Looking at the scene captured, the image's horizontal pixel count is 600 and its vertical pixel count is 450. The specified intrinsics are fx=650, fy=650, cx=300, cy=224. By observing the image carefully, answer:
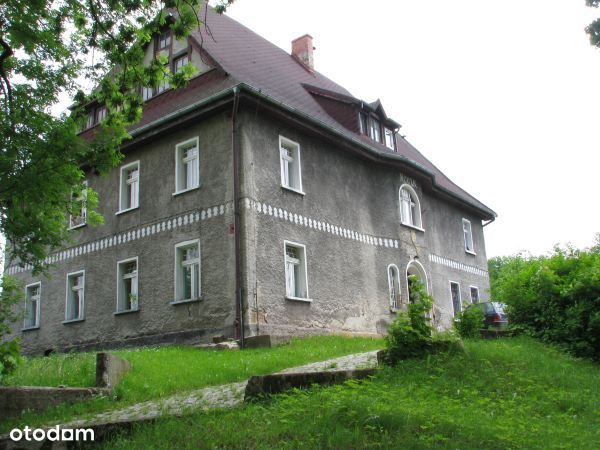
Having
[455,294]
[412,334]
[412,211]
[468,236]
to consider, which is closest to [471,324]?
[412,334]

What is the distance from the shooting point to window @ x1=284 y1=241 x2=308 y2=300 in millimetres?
17234

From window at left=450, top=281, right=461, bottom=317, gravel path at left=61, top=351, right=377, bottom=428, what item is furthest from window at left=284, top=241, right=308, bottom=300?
window at left=450, top=281, right=461, bottom=317

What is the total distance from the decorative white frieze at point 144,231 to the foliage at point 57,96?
6.59 metres

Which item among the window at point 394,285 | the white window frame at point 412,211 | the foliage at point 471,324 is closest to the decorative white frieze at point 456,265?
the white window frame at point 412,211

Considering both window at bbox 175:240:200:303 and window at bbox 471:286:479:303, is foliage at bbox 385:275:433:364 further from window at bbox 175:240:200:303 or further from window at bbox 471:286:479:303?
window at bbox 471:286:479:303

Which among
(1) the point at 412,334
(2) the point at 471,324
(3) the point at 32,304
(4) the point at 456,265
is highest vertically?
(4) the point at 456,265

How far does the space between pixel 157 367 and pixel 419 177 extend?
1440 centimetres

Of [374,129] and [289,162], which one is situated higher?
[374,129]

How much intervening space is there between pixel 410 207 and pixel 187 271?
9007mm

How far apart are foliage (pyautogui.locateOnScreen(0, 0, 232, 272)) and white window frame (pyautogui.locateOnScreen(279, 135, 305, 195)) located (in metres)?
8.28

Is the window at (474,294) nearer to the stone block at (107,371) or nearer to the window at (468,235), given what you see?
the window at (468,235)

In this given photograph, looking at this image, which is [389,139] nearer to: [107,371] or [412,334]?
[412,334]

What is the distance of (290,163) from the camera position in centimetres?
1856

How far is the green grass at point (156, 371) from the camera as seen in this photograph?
856 cm
